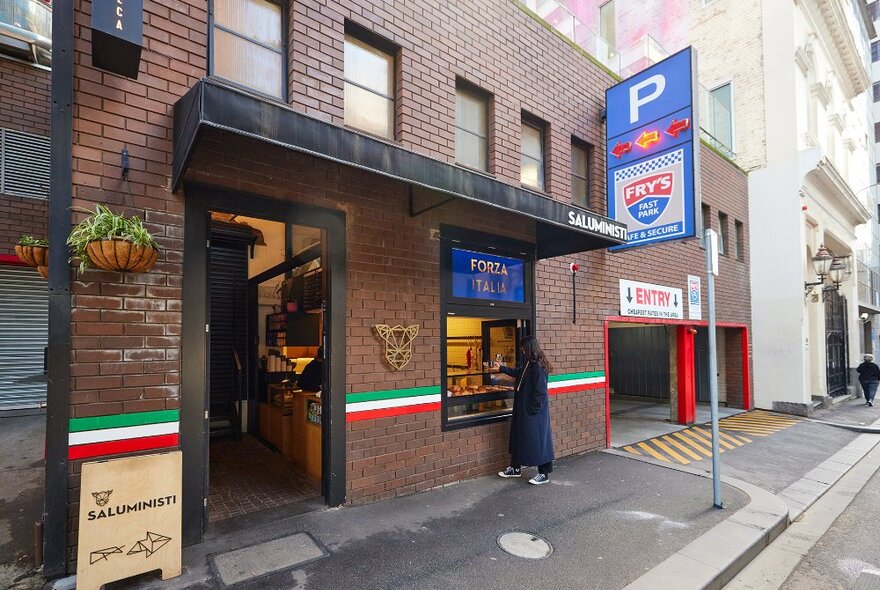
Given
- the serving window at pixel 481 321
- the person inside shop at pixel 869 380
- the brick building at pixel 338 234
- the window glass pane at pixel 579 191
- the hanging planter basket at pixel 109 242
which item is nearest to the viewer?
the hanging planter basket at pixel 109 242

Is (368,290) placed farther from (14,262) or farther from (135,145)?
(14,262)

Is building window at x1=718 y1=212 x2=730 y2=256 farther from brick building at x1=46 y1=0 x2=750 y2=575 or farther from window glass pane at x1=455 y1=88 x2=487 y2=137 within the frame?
window glass pane at x1=455 y1=88 x2=487 y2=137

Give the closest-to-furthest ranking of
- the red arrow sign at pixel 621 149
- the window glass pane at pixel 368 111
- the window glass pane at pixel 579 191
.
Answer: the window glass pane at pixel 368 111 < the red arrow sign at pixel 621 149 < the window glass pane at pixel 579 191

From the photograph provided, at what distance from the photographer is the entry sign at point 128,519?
3.22m

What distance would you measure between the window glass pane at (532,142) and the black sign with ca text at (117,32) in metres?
5.35

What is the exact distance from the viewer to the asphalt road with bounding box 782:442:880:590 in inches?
161

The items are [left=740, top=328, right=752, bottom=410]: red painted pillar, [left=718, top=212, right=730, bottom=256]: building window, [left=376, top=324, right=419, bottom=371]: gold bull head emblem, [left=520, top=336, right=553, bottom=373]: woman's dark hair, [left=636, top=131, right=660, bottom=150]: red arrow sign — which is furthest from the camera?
[left=740, top=328, right=752, bottom=410]: red painted pillar

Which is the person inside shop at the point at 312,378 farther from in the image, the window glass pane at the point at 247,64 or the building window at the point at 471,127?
the building window at the point at 471,127

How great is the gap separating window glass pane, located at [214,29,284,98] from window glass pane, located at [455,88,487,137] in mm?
2517

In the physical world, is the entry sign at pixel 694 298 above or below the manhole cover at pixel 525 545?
above

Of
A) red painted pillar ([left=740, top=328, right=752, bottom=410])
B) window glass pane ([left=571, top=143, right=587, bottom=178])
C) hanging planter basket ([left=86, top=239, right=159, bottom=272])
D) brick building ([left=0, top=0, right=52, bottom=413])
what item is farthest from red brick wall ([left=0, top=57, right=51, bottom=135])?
red painted pillar ([left=740, top=328, right=752, bottom=410])

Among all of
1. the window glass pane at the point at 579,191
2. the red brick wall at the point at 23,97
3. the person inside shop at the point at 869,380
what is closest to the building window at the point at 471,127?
the window glass pane at the point at 579,191

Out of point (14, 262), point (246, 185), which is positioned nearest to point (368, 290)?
point (246, 185)

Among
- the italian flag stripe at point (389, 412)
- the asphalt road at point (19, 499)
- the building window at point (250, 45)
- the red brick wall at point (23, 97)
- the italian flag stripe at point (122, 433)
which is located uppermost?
the red brick wall at point (23, 97)
